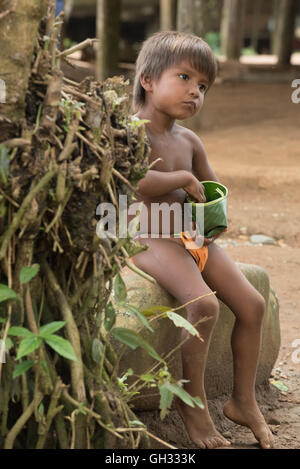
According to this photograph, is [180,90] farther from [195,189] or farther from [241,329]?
[241,329]

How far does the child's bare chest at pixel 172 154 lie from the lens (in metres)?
2.96

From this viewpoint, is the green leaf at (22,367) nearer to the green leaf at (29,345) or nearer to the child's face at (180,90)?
the green leaf at (29,345)

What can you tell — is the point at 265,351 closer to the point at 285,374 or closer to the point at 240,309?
the point at 285,374

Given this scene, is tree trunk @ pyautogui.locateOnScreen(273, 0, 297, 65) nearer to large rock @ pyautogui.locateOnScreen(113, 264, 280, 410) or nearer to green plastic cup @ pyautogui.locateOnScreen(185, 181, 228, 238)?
large rock @ pyautogui.locateOnScreen(113, 264, 280, 410)

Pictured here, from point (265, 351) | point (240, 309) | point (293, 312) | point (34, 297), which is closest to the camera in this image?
point (34, 297)

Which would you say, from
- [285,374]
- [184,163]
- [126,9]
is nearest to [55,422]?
[184,163]

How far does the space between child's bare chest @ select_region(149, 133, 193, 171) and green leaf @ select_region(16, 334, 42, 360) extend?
1269 mm

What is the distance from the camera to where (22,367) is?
1849 mm

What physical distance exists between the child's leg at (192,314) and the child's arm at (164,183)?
21cm

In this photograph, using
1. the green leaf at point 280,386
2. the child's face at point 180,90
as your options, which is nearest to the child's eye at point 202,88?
the child's face at point 180,90

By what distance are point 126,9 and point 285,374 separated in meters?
18.5

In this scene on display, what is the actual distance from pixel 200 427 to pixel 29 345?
110 cm

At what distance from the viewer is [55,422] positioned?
6.51 feet

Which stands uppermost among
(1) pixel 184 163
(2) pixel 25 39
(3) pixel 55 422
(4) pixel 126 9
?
(2) pixel 25 39
